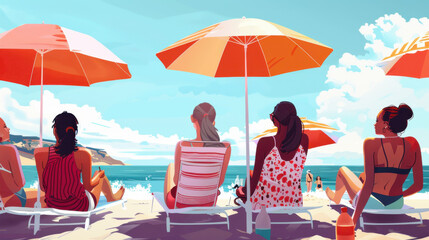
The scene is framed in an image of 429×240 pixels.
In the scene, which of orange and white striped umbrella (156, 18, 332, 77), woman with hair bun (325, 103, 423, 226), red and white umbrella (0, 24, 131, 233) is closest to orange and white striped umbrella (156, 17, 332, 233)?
orange and white striped umbrella (156, 18, 332, 77)

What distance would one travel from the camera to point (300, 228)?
4879 millimetres

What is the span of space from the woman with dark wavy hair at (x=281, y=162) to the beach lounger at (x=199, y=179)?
0.40 metres

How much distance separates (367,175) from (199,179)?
187 centimetres

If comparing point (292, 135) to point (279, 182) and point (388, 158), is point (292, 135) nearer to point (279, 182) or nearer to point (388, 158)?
point (279, 182)

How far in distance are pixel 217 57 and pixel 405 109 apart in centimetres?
247

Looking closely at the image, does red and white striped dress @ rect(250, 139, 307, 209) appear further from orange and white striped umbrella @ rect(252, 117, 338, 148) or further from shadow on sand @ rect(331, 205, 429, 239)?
orange and white striped umbrella @ rect(252, 117, 338, 148)

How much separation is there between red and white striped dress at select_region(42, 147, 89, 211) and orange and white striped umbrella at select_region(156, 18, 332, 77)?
168cm

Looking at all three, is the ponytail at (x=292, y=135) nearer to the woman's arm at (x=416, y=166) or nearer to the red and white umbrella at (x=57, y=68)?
the woman's arm at (x=416, y=166)

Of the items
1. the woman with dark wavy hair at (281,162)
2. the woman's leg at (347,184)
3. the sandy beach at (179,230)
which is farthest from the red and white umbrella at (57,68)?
the woman's leg at (347,184)

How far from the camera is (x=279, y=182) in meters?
4.67

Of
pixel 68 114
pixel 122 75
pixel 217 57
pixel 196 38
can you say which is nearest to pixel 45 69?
pixel 122 75

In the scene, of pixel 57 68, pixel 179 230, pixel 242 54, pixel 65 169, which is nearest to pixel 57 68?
pixel 57 68

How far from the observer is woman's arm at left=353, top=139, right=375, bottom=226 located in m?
4.41

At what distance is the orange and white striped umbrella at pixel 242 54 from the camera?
4828 mm
